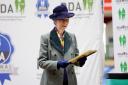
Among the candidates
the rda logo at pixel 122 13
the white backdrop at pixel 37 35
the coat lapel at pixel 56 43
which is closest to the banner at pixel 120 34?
the rda logo at pixel 122 13

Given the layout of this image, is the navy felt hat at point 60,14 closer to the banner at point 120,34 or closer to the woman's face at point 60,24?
the woman's face at point 60,24

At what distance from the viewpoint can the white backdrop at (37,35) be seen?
346cm

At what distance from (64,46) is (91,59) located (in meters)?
1.05

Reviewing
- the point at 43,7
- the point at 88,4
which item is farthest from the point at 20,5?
the point at 88,4

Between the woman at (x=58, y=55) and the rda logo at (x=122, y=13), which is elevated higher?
the rda logo at (x=122, y=13)

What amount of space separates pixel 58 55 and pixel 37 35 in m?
1.17

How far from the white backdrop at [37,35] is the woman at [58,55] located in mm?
932

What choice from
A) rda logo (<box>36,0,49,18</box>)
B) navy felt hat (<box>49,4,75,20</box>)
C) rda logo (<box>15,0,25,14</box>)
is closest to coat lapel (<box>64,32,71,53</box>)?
navy felt hat (<box>49,4,75,20</box>)

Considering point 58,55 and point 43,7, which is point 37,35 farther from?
point 58,55

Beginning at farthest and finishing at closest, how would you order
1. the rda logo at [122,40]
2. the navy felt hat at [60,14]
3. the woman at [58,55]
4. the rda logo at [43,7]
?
1. the rda logo at [43,7]
2. the rda logo at [122,40]
3. the navy felt hat at [60,14]
4. the woman at [58,55]

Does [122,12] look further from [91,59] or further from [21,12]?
[21,12]

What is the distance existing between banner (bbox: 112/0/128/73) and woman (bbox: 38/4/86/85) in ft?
3.23

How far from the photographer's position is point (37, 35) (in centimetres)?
357

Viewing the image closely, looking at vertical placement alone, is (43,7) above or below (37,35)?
above
